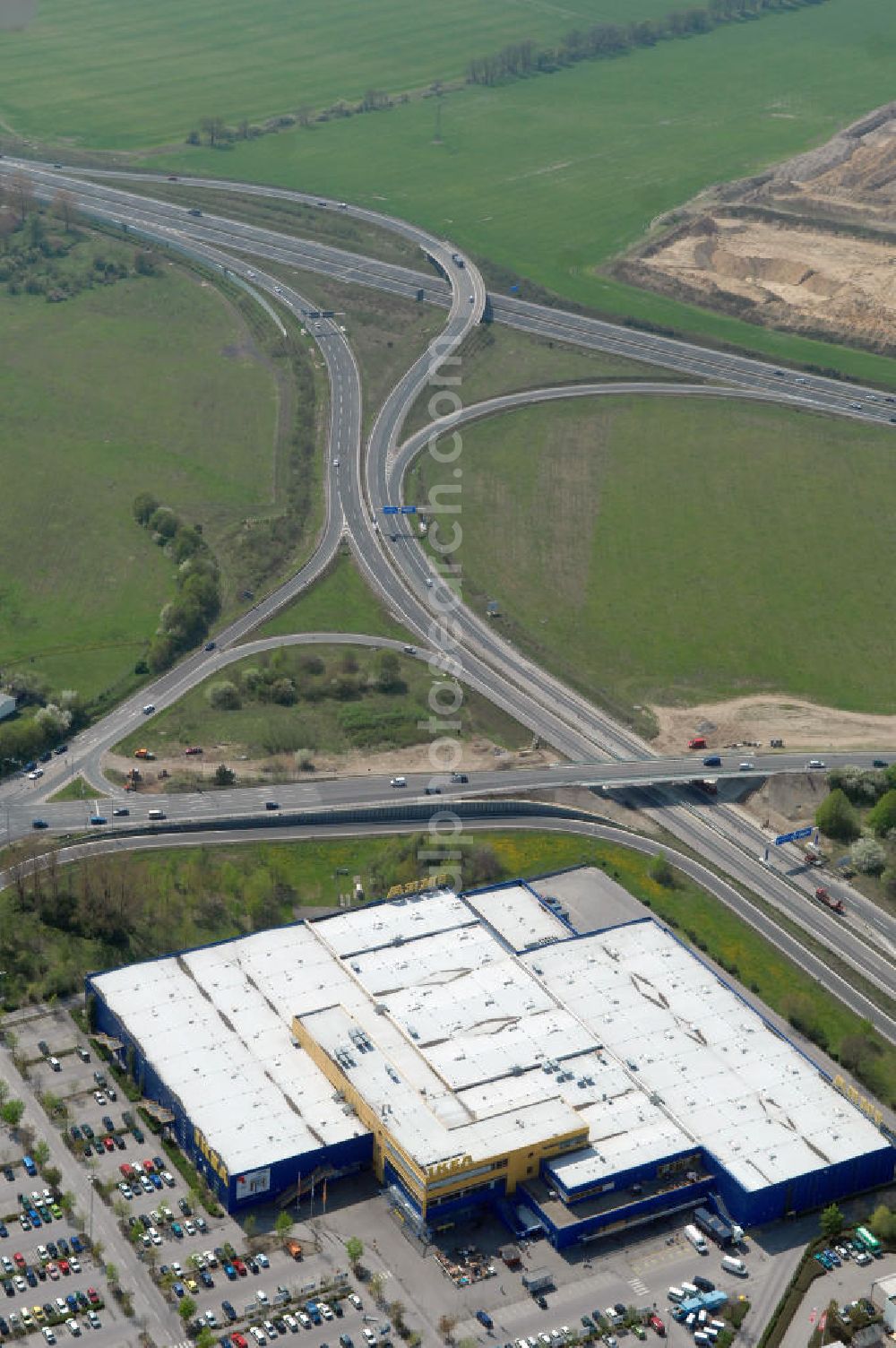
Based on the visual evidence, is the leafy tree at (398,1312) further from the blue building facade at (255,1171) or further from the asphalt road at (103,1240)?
the asphalt road at (103,1240)

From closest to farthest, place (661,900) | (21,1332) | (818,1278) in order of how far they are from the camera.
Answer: (21,1332)
(818,1278)
(661,900)

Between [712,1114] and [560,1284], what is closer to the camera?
[560,1284]

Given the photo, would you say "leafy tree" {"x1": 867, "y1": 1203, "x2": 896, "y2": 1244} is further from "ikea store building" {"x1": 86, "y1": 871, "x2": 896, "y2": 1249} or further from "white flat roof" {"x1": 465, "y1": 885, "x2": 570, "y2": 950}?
"white flat roof" {"x1": 465, "y1": 885, "x2": 570, "y2": 950}

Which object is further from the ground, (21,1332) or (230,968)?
(230,968)

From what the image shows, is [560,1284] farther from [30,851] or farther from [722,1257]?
[30,851]

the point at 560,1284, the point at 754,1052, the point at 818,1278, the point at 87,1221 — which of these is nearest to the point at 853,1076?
the point at 754,1052

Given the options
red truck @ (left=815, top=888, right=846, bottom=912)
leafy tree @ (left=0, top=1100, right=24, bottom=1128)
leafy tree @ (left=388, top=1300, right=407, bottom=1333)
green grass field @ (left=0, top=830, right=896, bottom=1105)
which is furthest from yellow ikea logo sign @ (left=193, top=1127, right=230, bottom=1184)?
red truck @ (left=815, top=888, right=846, bottom=912)

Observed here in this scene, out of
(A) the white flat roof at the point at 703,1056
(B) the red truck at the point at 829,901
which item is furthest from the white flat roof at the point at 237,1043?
(B) the red truck at the point at 829,901
